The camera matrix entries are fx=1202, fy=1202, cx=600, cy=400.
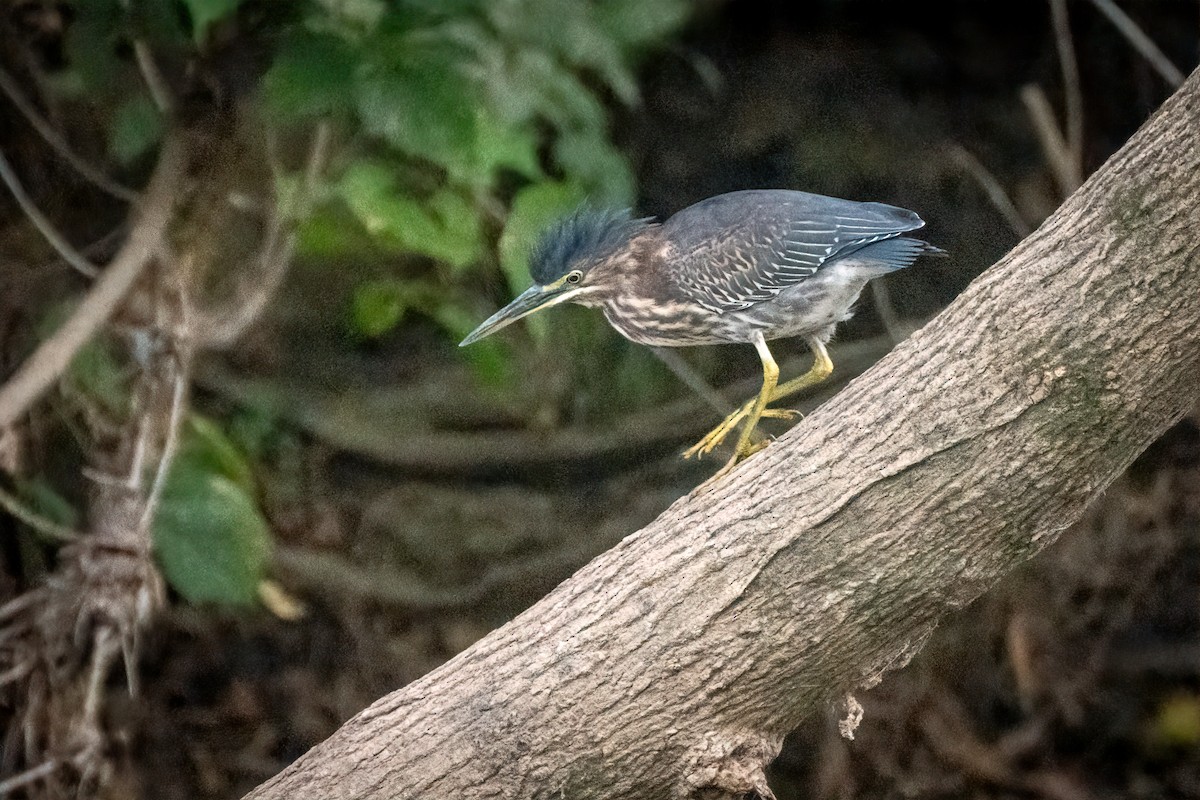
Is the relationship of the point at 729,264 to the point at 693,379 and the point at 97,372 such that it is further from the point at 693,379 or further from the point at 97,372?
the point at 97,372

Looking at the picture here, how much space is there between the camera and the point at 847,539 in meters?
1.04

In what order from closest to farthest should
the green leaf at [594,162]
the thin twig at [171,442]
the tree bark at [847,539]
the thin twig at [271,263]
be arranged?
the tree bark at [847,539] → the green leaf at [594,162] → the thin twig at [271,263] → the thin twig at [171,442]

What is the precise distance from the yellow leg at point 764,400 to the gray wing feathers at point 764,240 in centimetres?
6

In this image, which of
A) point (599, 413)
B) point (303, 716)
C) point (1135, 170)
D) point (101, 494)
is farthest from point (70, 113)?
point (1135, 170)

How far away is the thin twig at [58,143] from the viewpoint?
1.48 metres

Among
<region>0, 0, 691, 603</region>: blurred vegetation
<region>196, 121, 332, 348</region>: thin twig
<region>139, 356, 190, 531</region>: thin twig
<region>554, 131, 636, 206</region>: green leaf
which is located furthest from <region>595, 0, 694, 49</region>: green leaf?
<region>139, 356, 190, 531</region>: thin twig

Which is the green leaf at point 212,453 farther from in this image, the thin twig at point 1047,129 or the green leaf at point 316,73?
the thin twig at point 1047,129

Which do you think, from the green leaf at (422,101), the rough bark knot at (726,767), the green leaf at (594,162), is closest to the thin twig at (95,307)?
the green leaf at (422,101)

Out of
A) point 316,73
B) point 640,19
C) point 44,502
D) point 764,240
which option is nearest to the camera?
point 764,240

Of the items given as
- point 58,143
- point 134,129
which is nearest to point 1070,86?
point 134,129

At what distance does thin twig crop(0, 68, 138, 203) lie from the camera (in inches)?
58.3

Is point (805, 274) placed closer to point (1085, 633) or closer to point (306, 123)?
point (306, 123)

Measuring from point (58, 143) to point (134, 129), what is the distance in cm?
11

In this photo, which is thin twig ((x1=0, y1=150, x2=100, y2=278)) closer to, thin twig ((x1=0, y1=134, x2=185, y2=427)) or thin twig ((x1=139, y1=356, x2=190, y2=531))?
thin twig ((x1=0, y1=134, x2=185, y2=427))
